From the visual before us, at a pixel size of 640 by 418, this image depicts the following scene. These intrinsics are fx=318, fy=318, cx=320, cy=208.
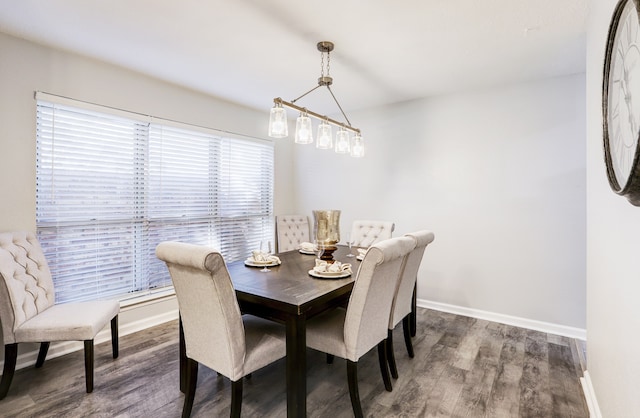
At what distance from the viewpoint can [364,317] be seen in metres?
1.82

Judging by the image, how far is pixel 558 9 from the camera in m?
2.05

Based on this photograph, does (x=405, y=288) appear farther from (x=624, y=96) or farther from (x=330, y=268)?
(x=624, y=96)

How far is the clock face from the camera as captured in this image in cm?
100

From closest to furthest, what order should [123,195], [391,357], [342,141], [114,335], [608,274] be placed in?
[608,274]
[391,357]
[114,335]
[342,141]
[123,195]

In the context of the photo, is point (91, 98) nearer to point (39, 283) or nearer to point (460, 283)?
point (39, 283)

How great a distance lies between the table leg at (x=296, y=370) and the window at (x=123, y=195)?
229 cm

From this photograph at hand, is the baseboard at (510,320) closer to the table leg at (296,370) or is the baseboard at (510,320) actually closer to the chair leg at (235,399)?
the table leg at (296,370)

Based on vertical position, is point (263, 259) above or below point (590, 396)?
above

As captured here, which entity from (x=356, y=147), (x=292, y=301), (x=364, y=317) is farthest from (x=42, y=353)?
(x=356, y=147)

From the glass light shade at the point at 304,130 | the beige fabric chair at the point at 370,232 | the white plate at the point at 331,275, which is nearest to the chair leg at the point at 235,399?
the white plate at the point at 331,275

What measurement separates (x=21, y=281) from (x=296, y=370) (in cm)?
203

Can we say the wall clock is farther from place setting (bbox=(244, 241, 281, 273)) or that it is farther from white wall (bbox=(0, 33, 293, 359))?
white wall (bbox=(0, 33, 293, 359))

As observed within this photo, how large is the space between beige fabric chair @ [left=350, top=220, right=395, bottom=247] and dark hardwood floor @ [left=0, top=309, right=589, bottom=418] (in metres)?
1.06

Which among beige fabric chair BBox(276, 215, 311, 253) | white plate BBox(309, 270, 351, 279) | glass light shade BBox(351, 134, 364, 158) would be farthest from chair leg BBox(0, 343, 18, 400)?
glass light shade BBox(351, 134, 364, 158)
